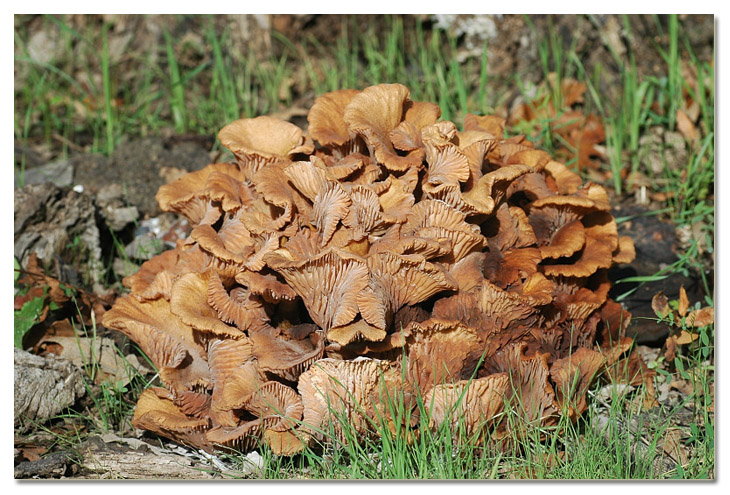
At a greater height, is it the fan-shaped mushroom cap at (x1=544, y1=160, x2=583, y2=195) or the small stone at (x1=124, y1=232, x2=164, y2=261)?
the fan-shaped mushroom cap at (x1=544, y1=160, x2=583, y2=195)

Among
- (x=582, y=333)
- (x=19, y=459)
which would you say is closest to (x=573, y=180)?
(x=582, y=333)

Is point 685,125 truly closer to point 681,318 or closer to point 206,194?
point 681,318

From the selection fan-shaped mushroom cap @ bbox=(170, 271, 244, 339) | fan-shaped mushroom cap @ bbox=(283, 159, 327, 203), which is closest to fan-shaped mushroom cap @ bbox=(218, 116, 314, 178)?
fan-shaped mushroom cap @ bbox=(283, 159, 327, 203)

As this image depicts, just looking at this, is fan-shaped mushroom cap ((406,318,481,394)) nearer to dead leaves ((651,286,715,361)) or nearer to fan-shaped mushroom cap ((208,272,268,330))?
fan-shaped mushroom cap ((208,272,268,330))

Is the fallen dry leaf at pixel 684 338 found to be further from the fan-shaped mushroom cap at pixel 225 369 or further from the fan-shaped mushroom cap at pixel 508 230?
the fan-shaped mushroom cap at pixel 225 369

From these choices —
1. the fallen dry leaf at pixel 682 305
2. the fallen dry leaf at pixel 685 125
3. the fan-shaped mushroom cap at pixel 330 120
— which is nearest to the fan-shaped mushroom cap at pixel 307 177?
the fan-shaped mushroom cap at pixel 330 120

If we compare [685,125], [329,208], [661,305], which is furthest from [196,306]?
[685,125]

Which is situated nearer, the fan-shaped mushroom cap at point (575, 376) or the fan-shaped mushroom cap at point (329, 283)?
the fan-shaped mushroom cap at point (329, 283)
